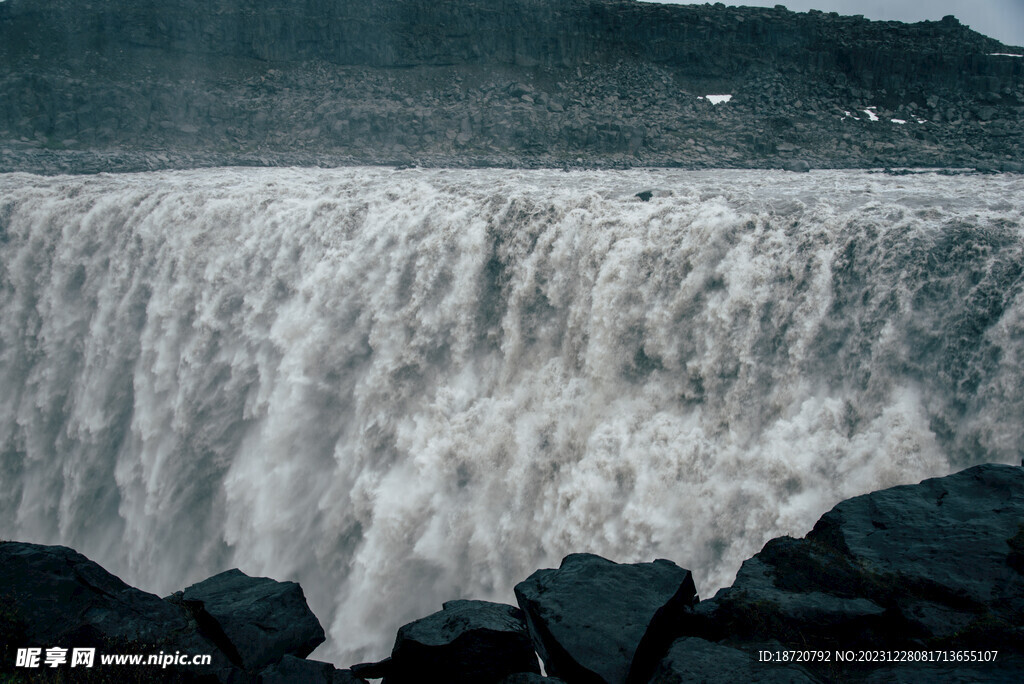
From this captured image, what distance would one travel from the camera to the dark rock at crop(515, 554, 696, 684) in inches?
194

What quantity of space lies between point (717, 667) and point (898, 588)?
1.54m

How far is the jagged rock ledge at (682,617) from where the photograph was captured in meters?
4.47

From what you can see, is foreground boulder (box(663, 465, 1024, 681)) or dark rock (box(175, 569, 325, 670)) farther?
dark rock (box(175, 569, 325, 670))

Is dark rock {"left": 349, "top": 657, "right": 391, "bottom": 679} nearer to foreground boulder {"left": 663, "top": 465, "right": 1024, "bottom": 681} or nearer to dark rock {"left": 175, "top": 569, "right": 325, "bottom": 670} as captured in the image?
dark rock {"left": 175, "top": 569, "right": 325, "bottom": 670}

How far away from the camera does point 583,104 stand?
3700 centimetres

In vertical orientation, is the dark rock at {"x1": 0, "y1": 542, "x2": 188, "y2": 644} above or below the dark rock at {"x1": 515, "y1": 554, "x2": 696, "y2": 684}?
below

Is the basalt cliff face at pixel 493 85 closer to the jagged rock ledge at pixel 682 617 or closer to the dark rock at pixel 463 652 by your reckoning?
the jagged rock ledge at pixel 682 617

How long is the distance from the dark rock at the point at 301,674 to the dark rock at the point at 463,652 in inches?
16.2

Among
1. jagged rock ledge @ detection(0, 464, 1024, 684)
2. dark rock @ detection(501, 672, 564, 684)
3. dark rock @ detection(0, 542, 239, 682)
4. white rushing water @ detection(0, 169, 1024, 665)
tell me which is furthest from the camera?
white rushing water @ detection(0, 169, 1024, 665)

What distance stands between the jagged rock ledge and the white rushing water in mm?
2152

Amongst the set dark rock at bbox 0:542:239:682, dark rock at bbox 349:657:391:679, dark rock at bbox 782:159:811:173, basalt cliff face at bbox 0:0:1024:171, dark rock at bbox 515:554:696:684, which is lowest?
dark rock at bbox 349:657:391:679

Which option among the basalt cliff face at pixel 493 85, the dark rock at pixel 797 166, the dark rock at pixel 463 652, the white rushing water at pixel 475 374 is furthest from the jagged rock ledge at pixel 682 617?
the basalt cliff face at pixel 493 85

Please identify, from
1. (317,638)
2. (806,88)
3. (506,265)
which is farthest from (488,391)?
(806,88)

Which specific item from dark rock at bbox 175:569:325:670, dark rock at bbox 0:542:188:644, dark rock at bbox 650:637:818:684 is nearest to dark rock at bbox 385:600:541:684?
dark rock at bbox 175:569:325:670
